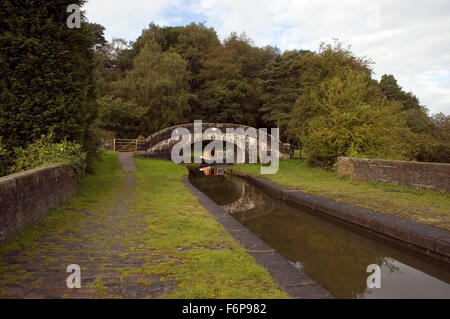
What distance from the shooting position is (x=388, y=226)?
6832 mm

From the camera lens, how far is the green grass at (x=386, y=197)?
7465mm

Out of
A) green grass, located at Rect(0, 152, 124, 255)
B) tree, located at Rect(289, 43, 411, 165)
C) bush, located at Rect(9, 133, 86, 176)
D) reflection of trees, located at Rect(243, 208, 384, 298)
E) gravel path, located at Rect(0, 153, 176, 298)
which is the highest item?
tree, located at Rect(289, 43, 411, 165)

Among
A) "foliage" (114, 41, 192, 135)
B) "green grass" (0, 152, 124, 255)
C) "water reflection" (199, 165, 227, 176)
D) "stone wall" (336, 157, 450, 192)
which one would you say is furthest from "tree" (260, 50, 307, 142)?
"green grass" (0, 152, 124, 255)

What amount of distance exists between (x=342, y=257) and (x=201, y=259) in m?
3.16

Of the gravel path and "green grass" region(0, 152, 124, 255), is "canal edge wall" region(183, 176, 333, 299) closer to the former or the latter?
the gravel path

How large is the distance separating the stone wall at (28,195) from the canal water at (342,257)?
461cm

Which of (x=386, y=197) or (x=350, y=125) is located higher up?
(x=350, y=125)

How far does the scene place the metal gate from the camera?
2909 cm

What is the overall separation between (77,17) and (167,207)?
618 centimetres

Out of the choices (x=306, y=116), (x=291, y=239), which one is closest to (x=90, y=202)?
(x=291, y=239)

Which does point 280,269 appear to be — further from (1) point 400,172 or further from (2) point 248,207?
(1) point 400,172

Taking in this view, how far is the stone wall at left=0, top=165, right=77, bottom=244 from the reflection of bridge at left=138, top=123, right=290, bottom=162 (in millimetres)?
16837

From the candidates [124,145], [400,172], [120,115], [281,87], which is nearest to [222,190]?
[400,172]

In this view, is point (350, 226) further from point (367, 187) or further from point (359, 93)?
point (359, 93)
